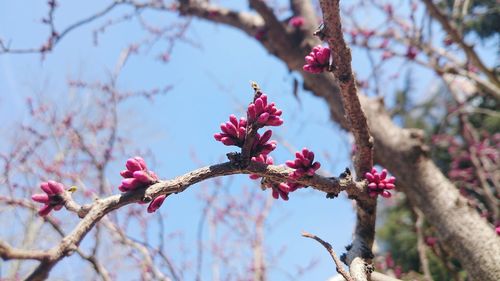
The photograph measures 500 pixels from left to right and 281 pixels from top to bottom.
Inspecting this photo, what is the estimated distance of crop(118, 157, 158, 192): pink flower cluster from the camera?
1.37 meters

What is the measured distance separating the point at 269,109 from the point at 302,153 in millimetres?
231

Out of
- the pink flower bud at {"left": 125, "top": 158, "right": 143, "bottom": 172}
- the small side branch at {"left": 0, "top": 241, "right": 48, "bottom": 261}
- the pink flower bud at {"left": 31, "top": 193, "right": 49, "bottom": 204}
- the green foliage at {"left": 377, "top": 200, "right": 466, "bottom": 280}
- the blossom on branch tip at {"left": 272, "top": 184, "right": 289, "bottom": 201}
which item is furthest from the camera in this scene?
the green foliage at {"left": 377, "top": 200, "right": 466, "bottom": 280}

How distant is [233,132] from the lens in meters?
1.51

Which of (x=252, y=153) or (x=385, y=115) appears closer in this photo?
(x=252, y=153)

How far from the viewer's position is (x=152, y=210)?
1424 mm

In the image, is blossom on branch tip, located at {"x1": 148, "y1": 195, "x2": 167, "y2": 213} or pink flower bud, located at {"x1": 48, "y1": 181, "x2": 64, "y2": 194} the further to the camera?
blossom on branch tip, located at {"x1": 148, "y1": 195, "x2": 167, "y2": 213}

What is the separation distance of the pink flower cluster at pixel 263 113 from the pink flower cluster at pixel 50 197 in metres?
0.66

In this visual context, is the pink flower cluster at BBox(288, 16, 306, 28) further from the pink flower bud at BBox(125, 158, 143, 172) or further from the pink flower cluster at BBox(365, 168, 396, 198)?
the pink flower bud at BBox(125, 158, 143, 172)

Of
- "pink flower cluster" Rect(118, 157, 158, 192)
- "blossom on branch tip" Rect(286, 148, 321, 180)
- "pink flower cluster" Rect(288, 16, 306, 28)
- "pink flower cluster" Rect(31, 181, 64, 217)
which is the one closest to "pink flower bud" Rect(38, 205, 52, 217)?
"pink flower cluster" Rect(31, 181, 64, 217)

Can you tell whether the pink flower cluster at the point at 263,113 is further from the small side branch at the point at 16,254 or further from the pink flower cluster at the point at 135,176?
the small side branch at the point at 16,254

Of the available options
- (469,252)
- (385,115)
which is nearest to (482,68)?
(385,115)

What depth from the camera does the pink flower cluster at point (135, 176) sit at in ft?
4.51

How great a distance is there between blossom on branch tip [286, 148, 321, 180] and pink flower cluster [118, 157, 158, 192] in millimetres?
513

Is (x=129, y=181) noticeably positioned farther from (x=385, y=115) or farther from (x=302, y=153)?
(x=385, y=115)
